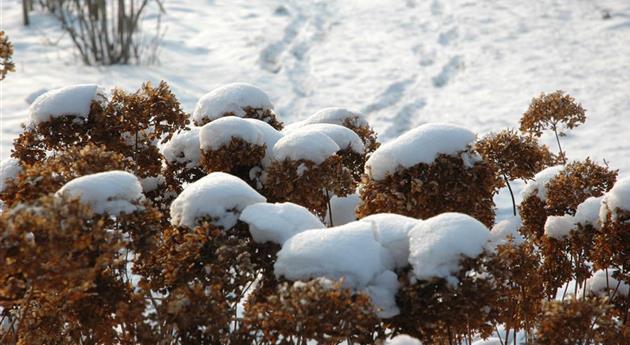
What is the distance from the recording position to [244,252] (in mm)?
2096

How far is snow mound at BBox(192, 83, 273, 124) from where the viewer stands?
10.7 ft

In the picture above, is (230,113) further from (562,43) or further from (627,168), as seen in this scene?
(562,43)

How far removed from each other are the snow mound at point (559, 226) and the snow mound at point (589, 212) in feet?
0.19

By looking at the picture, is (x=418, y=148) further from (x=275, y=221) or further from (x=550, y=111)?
(x=550, y=111)

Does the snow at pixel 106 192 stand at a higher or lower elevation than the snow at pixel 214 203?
higher

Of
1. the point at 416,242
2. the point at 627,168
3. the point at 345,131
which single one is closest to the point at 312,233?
the point at 416,242

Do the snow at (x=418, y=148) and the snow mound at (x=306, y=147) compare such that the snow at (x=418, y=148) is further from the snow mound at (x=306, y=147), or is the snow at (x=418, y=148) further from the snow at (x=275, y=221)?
the snow at (x=275, y=221)

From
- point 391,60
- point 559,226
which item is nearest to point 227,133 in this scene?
point 559,226

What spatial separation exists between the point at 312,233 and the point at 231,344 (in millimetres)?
397

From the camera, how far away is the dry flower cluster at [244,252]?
1.82 meters

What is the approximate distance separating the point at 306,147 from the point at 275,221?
47 centimetres

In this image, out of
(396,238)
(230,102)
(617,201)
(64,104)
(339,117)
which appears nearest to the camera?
(396,238)

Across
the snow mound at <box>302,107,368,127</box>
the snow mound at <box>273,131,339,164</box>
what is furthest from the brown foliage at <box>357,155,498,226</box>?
the snow mound at <box>302,107,368,127</box>

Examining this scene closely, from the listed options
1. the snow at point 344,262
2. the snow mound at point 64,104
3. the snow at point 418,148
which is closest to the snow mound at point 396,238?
the snow at point 344,262
